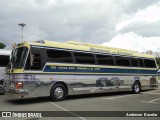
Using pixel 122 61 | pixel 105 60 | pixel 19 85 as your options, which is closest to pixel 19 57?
pixel 19 85

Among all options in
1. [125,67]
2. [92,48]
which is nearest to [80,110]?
[92,48]

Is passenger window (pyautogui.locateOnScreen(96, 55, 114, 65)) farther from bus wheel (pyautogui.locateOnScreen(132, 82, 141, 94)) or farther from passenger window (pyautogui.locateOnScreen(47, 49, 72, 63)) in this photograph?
bus wheel (pyautogui.locateOnScreen(132, 82, 141, 94))

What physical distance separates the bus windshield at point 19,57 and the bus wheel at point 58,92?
7.16 feet

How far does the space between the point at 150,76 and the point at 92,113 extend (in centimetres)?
1222

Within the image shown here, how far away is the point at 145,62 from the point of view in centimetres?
2109

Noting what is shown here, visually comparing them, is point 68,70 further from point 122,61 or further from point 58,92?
point 122,61

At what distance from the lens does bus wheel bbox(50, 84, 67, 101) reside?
551 inches

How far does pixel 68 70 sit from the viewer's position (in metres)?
14.8

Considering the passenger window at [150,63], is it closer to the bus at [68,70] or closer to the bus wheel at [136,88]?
the bus at [68,70]

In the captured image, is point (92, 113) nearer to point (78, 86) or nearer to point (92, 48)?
point (78, 86)

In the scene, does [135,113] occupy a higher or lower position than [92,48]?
lower

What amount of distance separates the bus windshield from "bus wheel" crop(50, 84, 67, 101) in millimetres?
2183

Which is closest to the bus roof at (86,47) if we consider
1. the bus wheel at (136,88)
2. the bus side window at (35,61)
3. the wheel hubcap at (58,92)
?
the bus side window at (35,61)

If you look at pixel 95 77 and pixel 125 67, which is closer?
pixel 95 77
